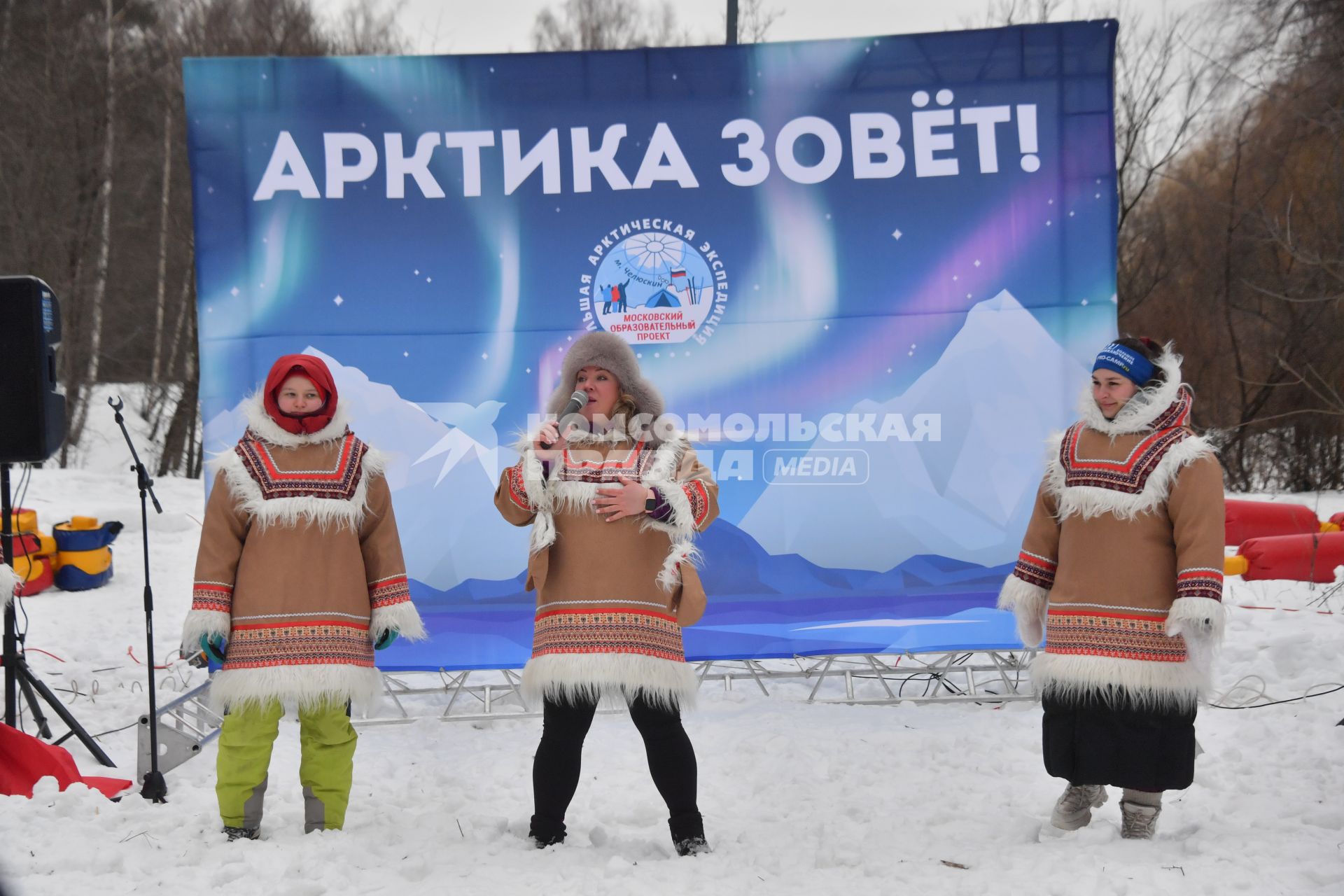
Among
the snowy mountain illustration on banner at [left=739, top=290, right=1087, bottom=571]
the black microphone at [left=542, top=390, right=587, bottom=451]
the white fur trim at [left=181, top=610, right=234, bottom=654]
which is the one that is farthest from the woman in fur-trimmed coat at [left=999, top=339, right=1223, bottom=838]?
the white fur trim at [left=181, top=610, right=234, bottom=654]

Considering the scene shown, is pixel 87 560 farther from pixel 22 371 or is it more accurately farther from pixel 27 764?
pixel 27 764

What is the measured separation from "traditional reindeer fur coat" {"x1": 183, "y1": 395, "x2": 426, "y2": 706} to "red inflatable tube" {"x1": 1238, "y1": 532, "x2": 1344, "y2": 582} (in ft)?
15.9

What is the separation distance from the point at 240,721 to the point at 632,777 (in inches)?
54.2

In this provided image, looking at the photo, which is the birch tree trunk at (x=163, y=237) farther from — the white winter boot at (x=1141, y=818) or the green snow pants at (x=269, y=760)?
the white winter boot at (x=1141, y=818)

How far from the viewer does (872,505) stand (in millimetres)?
4496

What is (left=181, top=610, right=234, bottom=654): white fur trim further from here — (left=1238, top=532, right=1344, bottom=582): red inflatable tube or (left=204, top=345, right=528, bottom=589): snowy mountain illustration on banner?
(left=1238, top=532, right=1344, bottom=582): red inflatable tube

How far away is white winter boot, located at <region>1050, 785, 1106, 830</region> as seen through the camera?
2.99m

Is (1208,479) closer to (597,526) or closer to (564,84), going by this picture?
(597,526)

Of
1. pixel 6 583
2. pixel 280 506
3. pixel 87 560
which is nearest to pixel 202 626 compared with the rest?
pixel 280 506

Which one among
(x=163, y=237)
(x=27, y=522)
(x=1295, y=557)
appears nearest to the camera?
(x=1295, y=557)

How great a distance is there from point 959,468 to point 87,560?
5893 millimetres

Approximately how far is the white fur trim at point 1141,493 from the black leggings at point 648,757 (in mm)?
1215

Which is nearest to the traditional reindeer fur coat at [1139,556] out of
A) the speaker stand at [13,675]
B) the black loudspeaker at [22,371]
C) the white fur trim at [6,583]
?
the white fur trim at [6,583]

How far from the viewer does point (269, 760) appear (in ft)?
9.64
